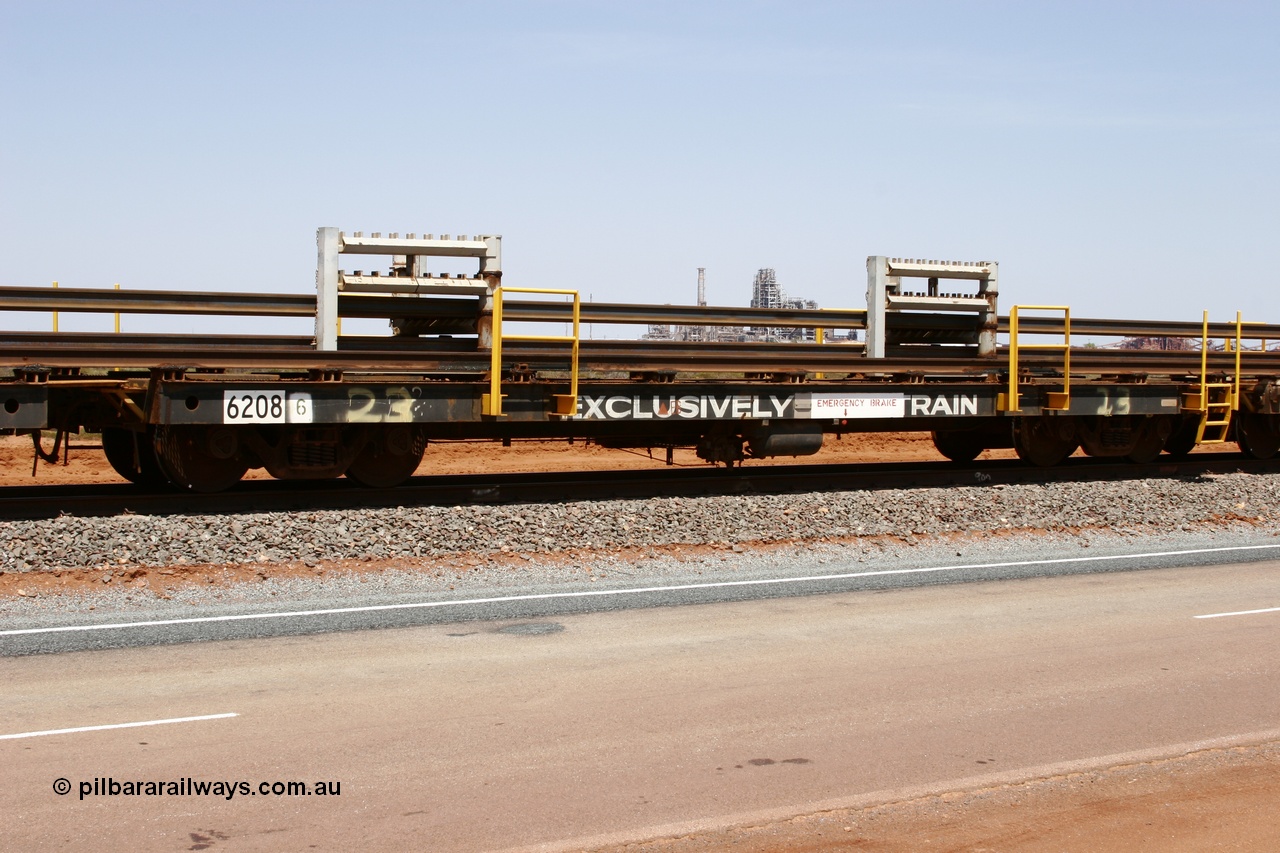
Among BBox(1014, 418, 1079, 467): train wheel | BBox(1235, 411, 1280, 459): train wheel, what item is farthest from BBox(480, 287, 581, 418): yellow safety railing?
BBox(1235, 411, 1280, 459): train wheel

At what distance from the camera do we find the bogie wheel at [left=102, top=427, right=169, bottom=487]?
1314 cm

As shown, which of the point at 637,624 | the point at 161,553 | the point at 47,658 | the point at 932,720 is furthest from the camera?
the point at 161,553

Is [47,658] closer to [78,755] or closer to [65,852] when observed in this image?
[78,755]

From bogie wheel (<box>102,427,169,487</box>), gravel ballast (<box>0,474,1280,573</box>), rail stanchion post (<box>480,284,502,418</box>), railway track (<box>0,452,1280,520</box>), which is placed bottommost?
gravel ballast (<box>0,474,1280,573</box>)

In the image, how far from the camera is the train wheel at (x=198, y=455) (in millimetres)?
12125

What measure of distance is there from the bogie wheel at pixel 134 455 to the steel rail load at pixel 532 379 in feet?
0.09

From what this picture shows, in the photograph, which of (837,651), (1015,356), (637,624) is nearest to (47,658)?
(637,624)

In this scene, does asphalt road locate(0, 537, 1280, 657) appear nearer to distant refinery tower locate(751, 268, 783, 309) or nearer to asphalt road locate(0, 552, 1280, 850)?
asphalt road locate(0, 552, 1280, 850)

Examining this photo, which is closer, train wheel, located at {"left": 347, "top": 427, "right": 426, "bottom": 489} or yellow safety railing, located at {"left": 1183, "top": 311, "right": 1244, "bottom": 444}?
train wheel, located at {"left": 347, "top": 427, "right": 426, "bottom": 489}

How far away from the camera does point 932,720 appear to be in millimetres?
6793

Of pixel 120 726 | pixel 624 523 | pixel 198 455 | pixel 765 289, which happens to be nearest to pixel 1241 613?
pixel 624 523

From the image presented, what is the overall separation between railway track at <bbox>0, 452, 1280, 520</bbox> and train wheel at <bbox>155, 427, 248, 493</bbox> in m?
0.20

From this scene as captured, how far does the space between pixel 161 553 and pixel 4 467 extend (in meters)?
12.9

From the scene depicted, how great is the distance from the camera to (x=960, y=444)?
1770cm
